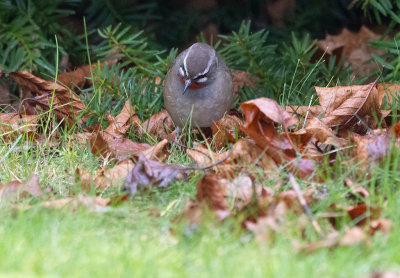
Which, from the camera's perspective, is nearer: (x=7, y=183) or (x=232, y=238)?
(x=232, y=238)

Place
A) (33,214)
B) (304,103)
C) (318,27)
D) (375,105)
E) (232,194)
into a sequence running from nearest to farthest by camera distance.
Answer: (33,214) < (232,194) < (375,105) < (304,103) < (318,27)

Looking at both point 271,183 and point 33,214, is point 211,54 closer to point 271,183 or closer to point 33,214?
point 271,183

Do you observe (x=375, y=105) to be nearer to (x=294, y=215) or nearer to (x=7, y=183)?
(x=294, y=215)

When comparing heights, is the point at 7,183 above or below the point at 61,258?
below

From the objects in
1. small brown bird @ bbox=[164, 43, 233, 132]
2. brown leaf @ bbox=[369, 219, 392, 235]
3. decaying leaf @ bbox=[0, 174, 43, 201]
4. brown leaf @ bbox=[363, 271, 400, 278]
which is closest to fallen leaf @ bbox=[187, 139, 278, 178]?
brown leaf @ bbox=[369, 219, 392, 235]

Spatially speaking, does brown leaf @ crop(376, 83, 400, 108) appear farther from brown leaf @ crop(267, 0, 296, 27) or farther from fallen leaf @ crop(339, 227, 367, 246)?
brown leaf @ crop(267, 0, 296, 27)

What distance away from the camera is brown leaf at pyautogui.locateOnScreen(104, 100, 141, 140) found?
4.28 m

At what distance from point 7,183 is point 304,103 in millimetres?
2318

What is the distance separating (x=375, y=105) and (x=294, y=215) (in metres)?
1.53

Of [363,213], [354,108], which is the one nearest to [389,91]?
[354,108]

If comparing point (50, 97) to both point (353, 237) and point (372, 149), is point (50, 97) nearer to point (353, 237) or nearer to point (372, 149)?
point (372, 149)

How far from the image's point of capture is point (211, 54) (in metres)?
4.70

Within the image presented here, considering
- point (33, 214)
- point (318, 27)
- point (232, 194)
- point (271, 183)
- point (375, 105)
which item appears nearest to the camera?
point (33, 214)

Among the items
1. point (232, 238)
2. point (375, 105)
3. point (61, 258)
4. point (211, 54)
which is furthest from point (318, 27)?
point (61, 258)
